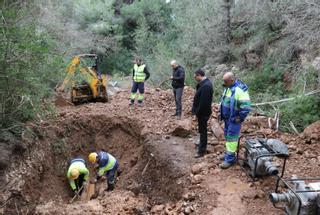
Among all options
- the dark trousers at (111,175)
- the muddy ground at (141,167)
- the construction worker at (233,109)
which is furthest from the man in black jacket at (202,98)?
the dark trousers at (111,175)

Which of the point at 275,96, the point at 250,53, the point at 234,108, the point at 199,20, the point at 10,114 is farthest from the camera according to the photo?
the point at 199,20

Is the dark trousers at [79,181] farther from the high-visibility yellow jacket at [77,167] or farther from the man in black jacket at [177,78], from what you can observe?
the man in black jacket at [177,78]

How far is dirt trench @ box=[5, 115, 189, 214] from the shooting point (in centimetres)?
678

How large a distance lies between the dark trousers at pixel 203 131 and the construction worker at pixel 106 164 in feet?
7.78

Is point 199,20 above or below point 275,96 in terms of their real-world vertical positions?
above

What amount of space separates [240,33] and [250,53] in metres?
1.07

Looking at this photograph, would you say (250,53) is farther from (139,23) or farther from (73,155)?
(139,23)

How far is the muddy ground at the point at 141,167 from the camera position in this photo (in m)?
5.73

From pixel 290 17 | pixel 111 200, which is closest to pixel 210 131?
pixel 111 200

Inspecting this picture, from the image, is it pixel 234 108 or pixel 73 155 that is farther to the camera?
pixel 73 155

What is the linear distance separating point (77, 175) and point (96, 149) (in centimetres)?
223

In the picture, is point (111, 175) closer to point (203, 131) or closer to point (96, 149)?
point (96, 149)

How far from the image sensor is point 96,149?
33.0 feet

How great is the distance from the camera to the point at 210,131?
8.27 m
